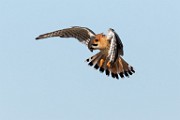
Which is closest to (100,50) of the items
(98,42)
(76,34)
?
(98,42)

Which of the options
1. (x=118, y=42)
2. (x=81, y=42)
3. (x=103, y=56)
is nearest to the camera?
(x=118, y=42)

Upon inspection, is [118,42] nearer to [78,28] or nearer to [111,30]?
[111,30]

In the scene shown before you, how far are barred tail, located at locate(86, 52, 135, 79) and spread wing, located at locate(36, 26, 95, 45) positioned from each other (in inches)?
26.4

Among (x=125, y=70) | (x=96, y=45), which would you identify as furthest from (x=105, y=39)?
(x=125, y=70)

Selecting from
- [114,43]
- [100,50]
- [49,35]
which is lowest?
[114,43]

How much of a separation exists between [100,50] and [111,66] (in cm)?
75

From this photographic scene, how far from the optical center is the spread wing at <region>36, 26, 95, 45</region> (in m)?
15.1

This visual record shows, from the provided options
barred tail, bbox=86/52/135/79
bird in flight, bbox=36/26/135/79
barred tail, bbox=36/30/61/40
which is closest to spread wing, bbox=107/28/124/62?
bird in flight, bbox=36/26/135/79

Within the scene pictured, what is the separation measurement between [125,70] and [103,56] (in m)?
0.83

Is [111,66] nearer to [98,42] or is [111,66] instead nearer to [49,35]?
[98,42]

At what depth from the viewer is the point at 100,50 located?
14.5 meters

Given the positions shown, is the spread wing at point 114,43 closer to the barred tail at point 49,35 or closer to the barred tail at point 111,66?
the barred tail at point 111,66

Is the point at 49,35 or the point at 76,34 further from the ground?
the point at 76,34

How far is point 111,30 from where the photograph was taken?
12.8 m
